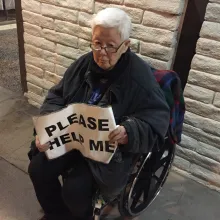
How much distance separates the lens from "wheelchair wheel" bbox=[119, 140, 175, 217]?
49.4 inches

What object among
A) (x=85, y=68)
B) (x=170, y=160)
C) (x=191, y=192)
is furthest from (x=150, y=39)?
(x=191, y=192)

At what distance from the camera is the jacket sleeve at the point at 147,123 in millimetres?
1090

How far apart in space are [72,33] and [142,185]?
1.02 meters

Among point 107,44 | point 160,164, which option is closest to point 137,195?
point 160,164

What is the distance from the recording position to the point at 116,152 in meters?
1.12

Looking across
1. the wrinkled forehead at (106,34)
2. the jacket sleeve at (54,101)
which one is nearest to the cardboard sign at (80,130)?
the jacket sleeve at (54,101)

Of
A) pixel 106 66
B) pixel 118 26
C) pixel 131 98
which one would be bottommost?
pixel 131 98

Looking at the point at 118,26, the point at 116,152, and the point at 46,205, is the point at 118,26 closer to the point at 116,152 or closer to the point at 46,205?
the point at 116,152

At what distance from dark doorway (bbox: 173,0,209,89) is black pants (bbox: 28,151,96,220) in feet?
2.52

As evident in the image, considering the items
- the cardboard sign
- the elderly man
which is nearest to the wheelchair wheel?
the elderly man

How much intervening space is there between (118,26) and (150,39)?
52 centimetres

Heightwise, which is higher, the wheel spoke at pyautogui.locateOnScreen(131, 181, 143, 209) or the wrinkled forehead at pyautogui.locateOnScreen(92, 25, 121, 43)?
the wrinkled forehead at pyautogui.locateOnScreen(92, 25, 121, 43)

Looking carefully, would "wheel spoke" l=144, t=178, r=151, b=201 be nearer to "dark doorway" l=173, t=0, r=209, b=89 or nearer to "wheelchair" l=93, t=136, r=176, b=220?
"wheelchair" l=93, t=136, r=176, b=220

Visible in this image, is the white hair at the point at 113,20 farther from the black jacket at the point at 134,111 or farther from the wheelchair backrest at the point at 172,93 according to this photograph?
the wheelchair backrest at the point at 172,93
